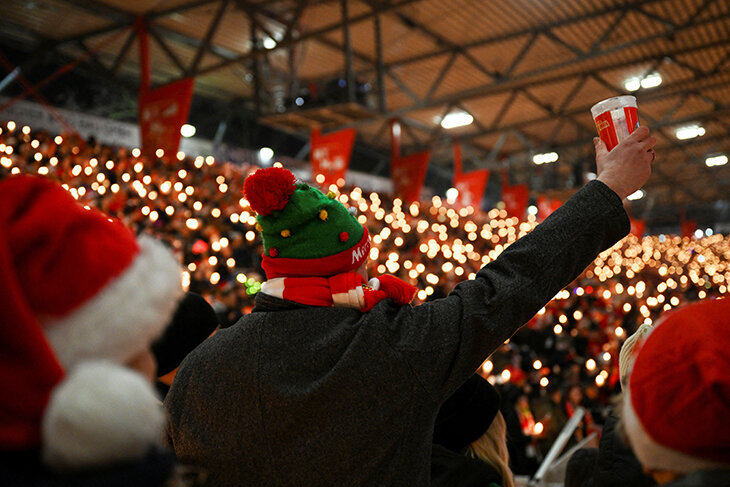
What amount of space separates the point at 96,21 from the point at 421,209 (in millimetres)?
6463

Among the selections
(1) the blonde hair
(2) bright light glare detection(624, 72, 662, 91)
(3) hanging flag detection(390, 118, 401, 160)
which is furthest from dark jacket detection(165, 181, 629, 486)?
(2) bright light glare detection(624, 72, 662, 91)

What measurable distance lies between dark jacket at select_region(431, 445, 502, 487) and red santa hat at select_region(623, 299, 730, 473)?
2.06ft

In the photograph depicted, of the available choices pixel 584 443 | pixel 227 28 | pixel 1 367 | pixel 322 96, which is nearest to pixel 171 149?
pixel 322 96

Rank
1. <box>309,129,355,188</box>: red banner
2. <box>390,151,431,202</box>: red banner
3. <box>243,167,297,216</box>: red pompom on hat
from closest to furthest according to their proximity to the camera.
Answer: <box>243,167,297,216</box>: red pompom on hat < <box>309,129,355,188</box>: red banner < <box>390,151,431,202</box>: red banner

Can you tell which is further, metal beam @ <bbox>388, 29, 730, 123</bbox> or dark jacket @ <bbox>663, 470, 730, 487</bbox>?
metal beam @ <bbox>388, 29, 730, 123</bbox>

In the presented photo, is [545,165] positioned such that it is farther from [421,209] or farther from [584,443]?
[584,443]

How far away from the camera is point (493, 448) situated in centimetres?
169

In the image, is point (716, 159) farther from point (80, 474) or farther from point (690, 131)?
point (80, 474)

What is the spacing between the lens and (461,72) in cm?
1062

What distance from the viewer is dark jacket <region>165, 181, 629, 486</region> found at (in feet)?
3.30

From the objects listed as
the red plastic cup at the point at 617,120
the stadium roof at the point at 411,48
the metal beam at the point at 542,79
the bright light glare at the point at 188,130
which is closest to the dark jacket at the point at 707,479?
the red plastic cup at the point at 617,120

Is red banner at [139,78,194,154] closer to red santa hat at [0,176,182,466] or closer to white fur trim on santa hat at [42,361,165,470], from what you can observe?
red santa hat at [0,176,182,466]

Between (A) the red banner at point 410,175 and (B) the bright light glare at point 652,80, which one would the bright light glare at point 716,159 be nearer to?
(B) the bright light glare at point 652,80

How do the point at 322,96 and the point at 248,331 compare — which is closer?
the point at 248,331
